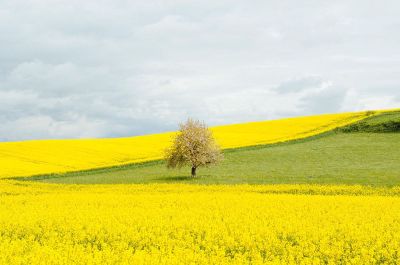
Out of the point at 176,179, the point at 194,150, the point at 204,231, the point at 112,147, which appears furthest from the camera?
the point at 112,147

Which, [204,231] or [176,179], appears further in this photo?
[176,179]

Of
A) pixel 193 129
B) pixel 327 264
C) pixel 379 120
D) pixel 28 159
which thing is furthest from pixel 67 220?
pixel 379 120

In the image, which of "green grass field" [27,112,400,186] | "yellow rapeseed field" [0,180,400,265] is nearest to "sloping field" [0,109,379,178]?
"green grass field" [27,112,400,186]

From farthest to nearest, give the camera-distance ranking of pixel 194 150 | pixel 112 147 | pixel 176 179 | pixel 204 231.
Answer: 1. pixel 112 147
2. pixel 194 150
3. pixel 176 179
4. pixel 204 231

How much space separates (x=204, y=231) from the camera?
14.8 m

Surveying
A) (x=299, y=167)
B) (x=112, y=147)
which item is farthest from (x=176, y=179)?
(x=112, y=147)

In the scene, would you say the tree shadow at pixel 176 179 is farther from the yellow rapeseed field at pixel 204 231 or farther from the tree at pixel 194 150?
the yellow rapeseed field at pixel 204 231

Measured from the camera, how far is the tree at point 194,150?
4034cm

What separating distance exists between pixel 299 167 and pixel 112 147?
24.1 metres

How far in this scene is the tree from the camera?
40344 mm

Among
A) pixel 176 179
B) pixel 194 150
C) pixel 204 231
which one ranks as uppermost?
pixel 194 150

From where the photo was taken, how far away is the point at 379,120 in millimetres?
63688

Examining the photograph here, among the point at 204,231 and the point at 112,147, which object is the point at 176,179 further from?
the point at 204,231

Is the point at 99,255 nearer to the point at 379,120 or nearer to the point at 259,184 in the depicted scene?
the point at 259,184
